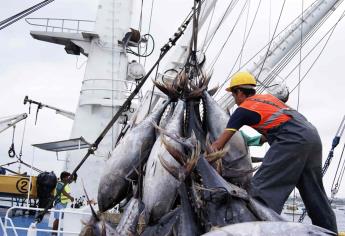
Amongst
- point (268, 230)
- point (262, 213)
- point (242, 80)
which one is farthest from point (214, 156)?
point (242, 80)

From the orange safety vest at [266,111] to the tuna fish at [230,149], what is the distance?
0.24 meters

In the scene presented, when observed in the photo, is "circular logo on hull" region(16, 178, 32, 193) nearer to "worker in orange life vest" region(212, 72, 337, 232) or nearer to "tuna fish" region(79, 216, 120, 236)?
"tuna fish" region(79, 216, 120, 236)

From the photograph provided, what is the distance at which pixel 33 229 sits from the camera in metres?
6.51

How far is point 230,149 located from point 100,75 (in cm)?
1213

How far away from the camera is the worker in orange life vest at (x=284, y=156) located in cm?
409

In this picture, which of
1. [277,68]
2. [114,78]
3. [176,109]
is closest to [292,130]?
[176,109]

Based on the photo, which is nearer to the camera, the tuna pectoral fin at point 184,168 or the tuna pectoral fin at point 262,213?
the tuna pectoral fin at point 262,213

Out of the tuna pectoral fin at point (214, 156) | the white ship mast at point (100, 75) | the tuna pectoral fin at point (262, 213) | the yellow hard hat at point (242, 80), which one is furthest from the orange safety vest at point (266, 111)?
the white ship mast at point (100, 75)

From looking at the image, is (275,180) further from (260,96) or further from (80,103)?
(80,103)

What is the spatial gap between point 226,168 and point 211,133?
56 centimetres

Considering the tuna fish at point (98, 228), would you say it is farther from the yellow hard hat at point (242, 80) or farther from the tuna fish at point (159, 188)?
the yellow hard hat at point (242, 80)

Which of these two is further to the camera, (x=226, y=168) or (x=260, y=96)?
(x=260, y=96)

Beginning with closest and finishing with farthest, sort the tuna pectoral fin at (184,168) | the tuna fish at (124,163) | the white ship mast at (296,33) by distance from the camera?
the tuna pectoral fin at (184,168)
the tuna fish at (124,163)
the white ship mast at (296,33)

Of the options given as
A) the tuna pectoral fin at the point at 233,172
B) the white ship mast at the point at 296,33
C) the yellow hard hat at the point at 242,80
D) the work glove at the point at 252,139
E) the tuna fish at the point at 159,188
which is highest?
the white ship mast at the point at 296,33
